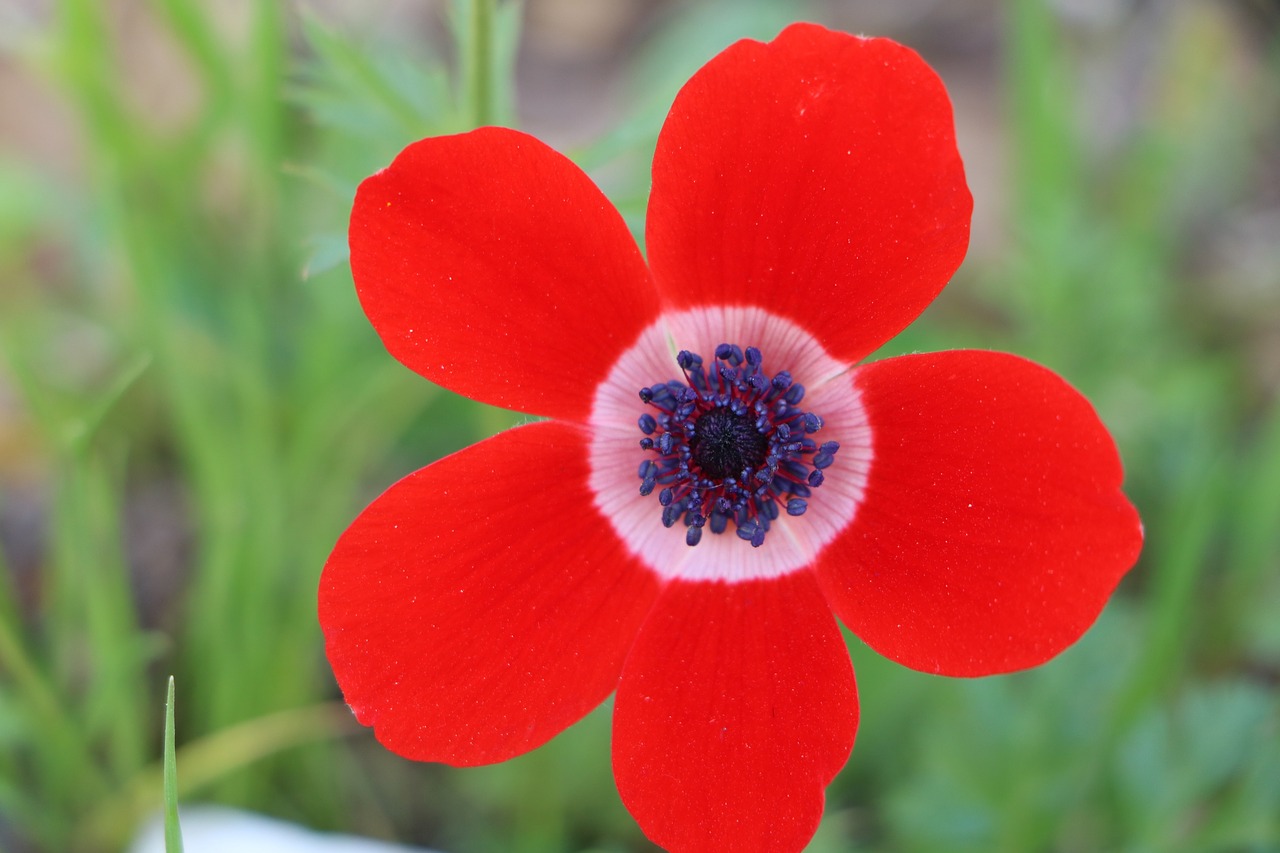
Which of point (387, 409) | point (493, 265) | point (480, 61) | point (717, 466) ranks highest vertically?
point (387, 409)

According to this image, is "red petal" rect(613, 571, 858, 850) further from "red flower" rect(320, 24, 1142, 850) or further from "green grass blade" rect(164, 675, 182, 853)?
"green grass blade" rect(164, 675, 182, 853)

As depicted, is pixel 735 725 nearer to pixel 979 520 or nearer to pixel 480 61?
pixel 979 520

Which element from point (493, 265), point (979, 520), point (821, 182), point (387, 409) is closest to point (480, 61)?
point (493, 265)

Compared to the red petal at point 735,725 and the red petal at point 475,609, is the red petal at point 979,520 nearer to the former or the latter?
the red petal at point 735,725

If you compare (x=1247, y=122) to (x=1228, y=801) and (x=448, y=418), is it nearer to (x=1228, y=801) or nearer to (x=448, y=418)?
(x=1228, y=801)

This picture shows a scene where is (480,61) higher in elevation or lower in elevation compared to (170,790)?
higher

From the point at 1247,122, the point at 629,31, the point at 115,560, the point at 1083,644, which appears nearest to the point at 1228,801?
the point at 1083,644

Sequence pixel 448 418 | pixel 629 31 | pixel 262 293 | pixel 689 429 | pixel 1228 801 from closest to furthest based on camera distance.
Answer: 1. pixel 689 429
2. pixel 1228 801
3. pixel 262 293
4. pixel 448 418
5. pixel 629 31
